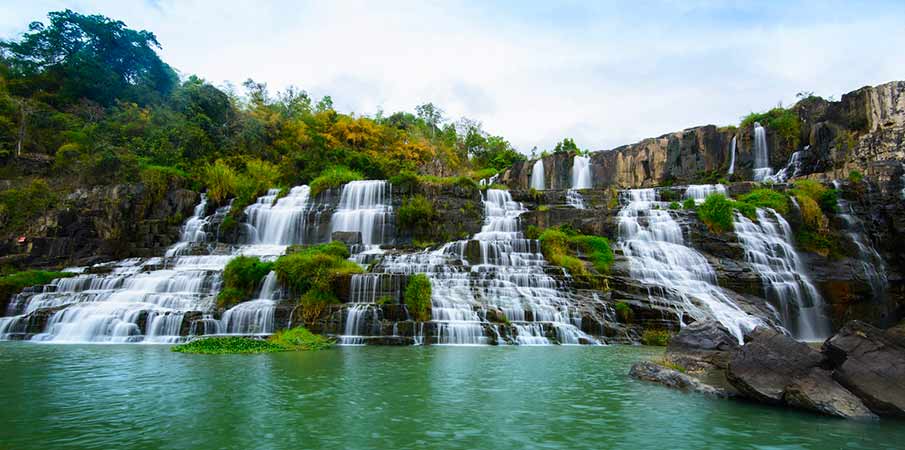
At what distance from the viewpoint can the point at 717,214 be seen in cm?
2162

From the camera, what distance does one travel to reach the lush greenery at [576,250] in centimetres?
1912

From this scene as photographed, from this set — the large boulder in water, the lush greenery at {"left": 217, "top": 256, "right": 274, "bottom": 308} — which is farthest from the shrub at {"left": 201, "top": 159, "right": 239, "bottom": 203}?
the large boulder in water

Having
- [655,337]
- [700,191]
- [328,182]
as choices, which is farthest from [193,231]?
[700,191]

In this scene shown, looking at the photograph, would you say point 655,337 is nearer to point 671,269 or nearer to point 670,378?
point 671,269

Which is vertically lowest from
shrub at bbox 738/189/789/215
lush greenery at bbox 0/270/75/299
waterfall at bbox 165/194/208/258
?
lush greenery at bbox 0/270/75/299

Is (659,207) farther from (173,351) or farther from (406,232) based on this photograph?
(173,351)

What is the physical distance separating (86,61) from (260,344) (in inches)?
1360

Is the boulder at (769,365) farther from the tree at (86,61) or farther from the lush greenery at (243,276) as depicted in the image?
the tree at (86,61)

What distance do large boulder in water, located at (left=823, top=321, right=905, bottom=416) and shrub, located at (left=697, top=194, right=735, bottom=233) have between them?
1623 cm

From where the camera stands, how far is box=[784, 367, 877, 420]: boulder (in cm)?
579

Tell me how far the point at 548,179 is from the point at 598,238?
17.0 meters

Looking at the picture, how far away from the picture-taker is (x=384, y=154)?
4072 cm

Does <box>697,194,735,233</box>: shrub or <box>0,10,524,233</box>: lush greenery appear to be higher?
<box>0,10,524,233</box>: lush greenery

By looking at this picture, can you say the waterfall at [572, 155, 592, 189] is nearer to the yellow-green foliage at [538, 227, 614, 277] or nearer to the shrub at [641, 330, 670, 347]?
the yellow-green foliage at [538, 227, 614, 277]
